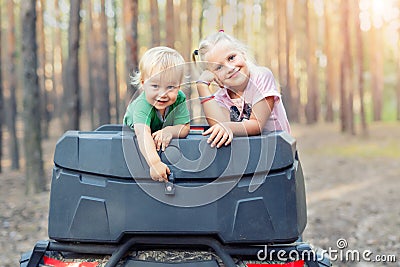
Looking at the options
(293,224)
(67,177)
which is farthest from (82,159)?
(293,224)

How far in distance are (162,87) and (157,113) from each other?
215 mm

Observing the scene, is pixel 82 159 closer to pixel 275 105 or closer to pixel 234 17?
pixel 275 105

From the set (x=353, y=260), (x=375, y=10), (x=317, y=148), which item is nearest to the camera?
(x=353, y=260)

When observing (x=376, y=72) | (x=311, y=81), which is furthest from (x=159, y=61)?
(x=376, y=72)

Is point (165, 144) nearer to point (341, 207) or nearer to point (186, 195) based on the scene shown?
point (186, 195)

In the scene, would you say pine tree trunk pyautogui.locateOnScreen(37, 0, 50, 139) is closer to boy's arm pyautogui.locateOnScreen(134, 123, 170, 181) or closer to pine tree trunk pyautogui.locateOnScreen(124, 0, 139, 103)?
pine tree trunk pyautogui.locateOnScreen(124, 0, 139, 103)

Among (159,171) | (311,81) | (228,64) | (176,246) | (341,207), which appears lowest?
(341,207)

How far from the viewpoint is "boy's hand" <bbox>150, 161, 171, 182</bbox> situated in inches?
87.4

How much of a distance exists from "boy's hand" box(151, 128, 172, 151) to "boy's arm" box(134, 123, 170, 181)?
4 cm

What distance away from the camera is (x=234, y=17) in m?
31.1

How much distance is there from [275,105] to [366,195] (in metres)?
7.35

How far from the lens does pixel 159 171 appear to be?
7.28 ft

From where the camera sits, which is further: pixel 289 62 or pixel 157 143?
pixel 289 62

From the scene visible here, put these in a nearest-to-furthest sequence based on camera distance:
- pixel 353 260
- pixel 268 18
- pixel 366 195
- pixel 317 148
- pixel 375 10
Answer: pixel 353 260, pixel 366 195, pixel 317 148, pixel 375 10, pixel 268 18
